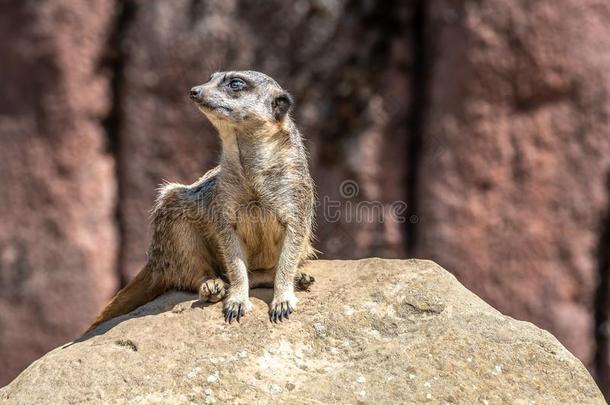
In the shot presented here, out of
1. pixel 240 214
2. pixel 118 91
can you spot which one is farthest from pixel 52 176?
pixel 240 214

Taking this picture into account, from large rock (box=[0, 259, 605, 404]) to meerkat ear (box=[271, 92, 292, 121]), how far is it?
3.06 ft

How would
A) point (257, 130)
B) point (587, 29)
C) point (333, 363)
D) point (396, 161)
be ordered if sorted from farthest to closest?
point (396, 161), point (587, 29), point (257, 130), point (333, 363)

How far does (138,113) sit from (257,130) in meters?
3.07

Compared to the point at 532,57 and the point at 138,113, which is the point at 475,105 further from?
the point at 138,113

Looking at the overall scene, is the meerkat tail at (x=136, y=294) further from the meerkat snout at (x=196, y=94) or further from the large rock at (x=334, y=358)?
the meerkat snout at (x=196, y=94)

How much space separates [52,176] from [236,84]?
3.44 meters

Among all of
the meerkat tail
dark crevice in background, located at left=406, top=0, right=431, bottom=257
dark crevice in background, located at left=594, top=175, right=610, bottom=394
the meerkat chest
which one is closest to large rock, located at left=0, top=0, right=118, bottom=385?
dark crevice in background, located at left=406, top=0, right=431, bottom=257

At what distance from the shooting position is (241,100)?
169 inches

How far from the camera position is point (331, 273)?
4473 millimetres

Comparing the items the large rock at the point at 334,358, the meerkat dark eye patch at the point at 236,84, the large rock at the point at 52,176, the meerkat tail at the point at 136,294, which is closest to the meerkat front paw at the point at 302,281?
the large rock at the point at 334,358

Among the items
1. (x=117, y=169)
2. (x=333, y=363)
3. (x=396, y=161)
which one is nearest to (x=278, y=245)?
(x=333, y=363)

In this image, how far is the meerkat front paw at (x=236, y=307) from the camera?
4.03m

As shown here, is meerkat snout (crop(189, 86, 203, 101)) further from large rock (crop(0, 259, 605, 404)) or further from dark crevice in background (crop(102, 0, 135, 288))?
dark crevice in background (crop(102, 0, 135, 288))

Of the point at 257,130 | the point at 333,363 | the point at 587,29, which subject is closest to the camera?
the point at 333,363
